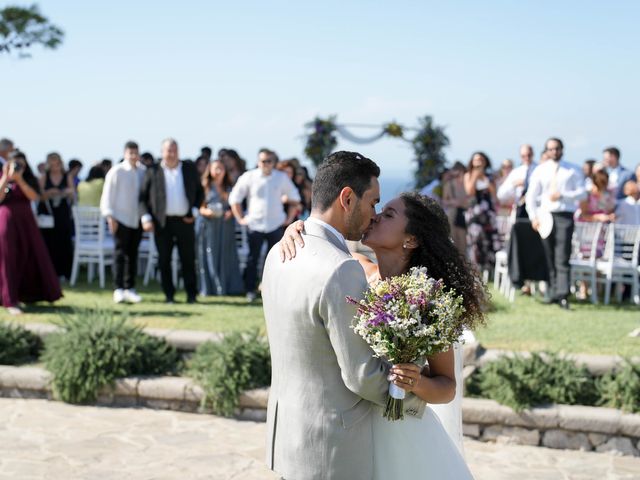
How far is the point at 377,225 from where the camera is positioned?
11.5 feet

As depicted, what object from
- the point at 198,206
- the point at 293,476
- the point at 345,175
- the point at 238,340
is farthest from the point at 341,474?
the point at 198,206

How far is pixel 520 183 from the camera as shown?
12398mm

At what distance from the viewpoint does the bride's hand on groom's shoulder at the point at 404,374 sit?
290cm

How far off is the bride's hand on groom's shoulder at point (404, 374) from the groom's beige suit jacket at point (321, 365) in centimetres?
4

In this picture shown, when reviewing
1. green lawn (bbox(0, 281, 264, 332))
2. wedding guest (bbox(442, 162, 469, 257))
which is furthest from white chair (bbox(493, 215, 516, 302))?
green lawn (bbox(0, 281, 264, 332))

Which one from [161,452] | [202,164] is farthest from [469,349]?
[202,164]

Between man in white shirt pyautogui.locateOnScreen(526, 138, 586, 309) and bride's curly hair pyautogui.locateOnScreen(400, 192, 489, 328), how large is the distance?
7.74m

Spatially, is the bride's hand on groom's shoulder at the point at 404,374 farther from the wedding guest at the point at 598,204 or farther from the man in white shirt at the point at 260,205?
the wedding guest at the point at 598,204

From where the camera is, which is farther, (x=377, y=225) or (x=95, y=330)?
(x=95, y=330)

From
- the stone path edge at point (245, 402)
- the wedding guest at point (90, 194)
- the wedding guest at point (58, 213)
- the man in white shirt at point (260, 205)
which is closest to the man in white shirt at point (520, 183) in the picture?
the man in white shirt at point (260, 205)

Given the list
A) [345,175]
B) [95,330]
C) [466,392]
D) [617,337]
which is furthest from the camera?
[617,337]

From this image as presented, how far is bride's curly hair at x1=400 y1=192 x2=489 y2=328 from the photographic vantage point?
345cm

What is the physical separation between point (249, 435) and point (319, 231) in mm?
4268

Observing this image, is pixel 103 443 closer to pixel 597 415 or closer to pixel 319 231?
pixel 597 415
